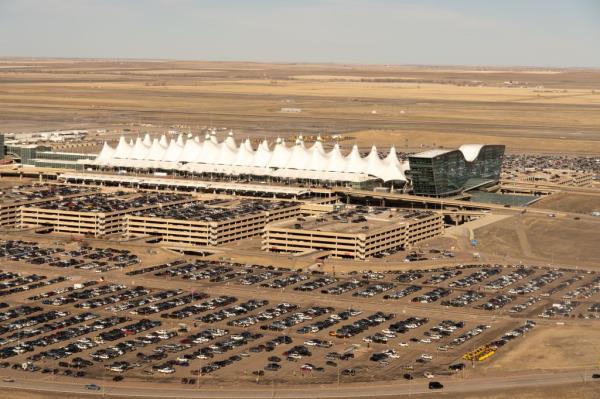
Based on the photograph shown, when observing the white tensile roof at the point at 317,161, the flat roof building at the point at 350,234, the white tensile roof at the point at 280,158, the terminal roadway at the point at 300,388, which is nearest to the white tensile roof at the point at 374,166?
the white tensile roof at the point at 317,161

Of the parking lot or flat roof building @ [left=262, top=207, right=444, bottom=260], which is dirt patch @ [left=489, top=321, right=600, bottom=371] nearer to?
the parking lot

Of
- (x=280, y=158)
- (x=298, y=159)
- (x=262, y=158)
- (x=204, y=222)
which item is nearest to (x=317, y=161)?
(x=298, y=159)

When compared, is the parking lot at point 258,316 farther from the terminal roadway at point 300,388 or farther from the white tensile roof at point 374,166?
the white tensile roof at point 374,166

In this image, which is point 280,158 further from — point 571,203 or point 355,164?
point 571,203

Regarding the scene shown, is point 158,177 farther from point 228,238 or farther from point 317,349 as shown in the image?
point 317,349

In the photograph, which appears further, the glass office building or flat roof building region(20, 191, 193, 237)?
the glass office building

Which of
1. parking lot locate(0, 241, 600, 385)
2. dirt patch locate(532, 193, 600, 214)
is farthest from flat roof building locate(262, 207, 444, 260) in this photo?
dirt patch locate(532, 193, 600, 214)
